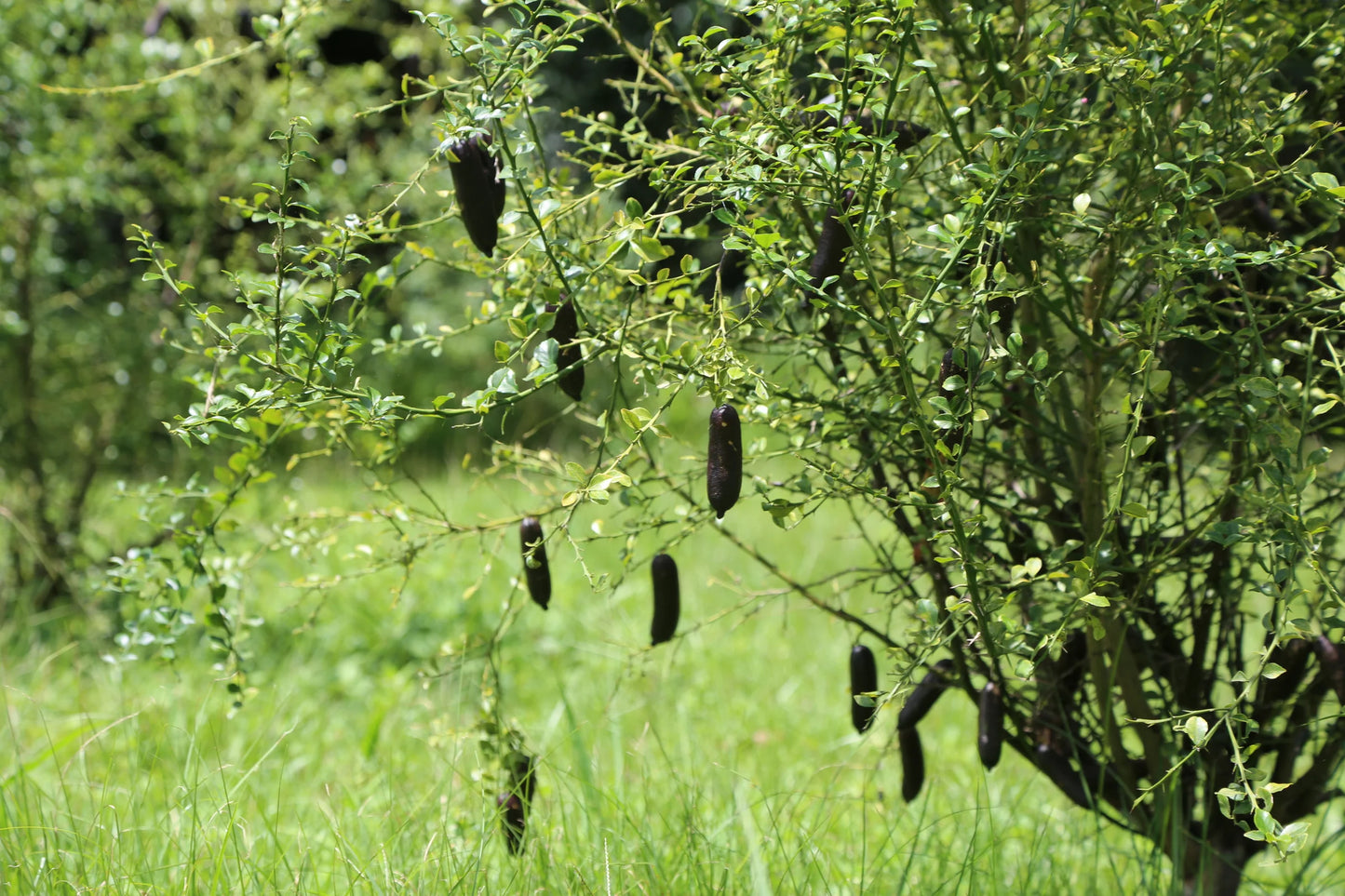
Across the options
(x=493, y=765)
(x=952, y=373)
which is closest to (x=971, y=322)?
(x=952, y=373)

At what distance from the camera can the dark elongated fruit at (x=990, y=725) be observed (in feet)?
4.79

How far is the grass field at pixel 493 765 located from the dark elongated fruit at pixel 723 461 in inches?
13.0

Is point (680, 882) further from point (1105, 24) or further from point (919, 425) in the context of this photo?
point (1105, 24)

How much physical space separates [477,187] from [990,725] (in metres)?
0.93

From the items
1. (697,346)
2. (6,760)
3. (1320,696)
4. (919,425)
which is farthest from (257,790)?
(1320,696)

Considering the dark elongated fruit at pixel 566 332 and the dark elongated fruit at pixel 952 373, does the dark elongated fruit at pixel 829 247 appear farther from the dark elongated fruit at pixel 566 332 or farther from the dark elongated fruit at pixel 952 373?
the dark elongated fruit at pixel 566 332

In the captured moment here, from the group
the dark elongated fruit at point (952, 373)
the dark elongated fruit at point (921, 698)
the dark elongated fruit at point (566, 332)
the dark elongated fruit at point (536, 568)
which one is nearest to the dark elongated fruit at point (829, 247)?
the dark elongated fruit at point (952, 373)

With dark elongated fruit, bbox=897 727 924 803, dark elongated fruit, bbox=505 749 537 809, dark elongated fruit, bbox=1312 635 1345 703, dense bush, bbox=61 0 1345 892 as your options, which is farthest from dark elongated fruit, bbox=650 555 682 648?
dark elongated fruit, bbox=1312 635 1345 703

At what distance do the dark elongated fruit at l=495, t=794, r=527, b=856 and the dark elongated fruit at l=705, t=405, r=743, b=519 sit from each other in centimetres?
63

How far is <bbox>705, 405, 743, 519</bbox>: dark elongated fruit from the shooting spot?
1.13m

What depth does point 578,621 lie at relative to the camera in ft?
12.4

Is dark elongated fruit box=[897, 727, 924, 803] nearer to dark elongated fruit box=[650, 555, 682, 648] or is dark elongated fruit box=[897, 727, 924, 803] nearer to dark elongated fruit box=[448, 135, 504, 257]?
dark elongated fruit box=[650, 555, 682, 648]

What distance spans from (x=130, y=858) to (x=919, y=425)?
1.23m

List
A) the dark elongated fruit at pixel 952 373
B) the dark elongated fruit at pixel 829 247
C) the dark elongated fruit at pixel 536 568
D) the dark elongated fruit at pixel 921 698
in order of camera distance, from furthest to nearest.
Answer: the dark elongated fruit at pixel 921 698
the dark elongated fruit at pixel 536 568
the dark elongated fruit at pixel 829 247
the dark elongated fruit at pixel 952 373
